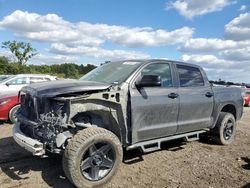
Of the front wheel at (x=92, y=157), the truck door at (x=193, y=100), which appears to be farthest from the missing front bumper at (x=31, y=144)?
the truck door at (x=193, y=100)

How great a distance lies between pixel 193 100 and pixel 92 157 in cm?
275

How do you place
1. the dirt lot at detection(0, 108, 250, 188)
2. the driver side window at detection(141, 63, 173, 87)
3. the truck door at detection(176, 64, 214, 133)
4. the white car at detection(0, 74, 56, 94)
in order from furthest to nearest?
the white car at detection(0, 74, 56, 94)
the truck door at detection(176, 64, 214, 133)
the driver side window at detection(141, 63, 173, 87)
the dirt lot at detection(0, 108, 250, 188)

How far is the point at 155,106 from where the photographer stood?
561 cm

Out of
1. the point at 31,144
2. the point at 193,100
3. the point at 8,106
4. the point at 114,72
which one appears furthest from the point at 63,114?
the point at 8,106

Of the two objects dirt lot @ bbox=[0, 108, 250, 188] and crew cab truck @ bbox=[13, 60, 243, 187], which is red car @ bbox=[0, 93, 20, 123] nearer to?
dirt lot @ bbox=[0, 108, 250, 188]

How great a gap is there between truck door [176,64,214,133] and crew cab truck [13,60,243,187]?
20 millimetres

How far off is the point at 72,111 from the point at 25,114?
1.19 meters

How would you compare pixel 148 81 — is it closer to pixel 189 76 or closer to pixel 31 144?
pixel 189 76

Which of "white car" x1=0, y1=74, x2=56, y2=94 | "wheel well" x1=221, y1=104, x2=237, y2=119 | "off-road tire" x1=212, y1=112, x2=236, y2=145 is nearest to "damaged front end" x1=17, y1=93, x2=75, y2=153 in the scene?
"off-road tire" x1=212, y1=112, x2=236, y2=145

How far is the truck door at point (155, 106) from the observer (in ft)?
17.5

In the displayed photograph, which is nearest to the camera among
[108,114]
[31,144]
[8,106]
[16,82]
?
[31,144]

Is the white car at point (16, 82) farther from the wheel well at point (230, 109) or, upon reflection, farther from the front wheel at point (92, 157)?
the front wheel at point (92, 157)

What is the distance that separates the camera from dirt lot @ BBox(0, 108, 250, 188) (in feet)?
16.5

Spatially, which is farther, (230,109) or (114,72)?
(230,109)
